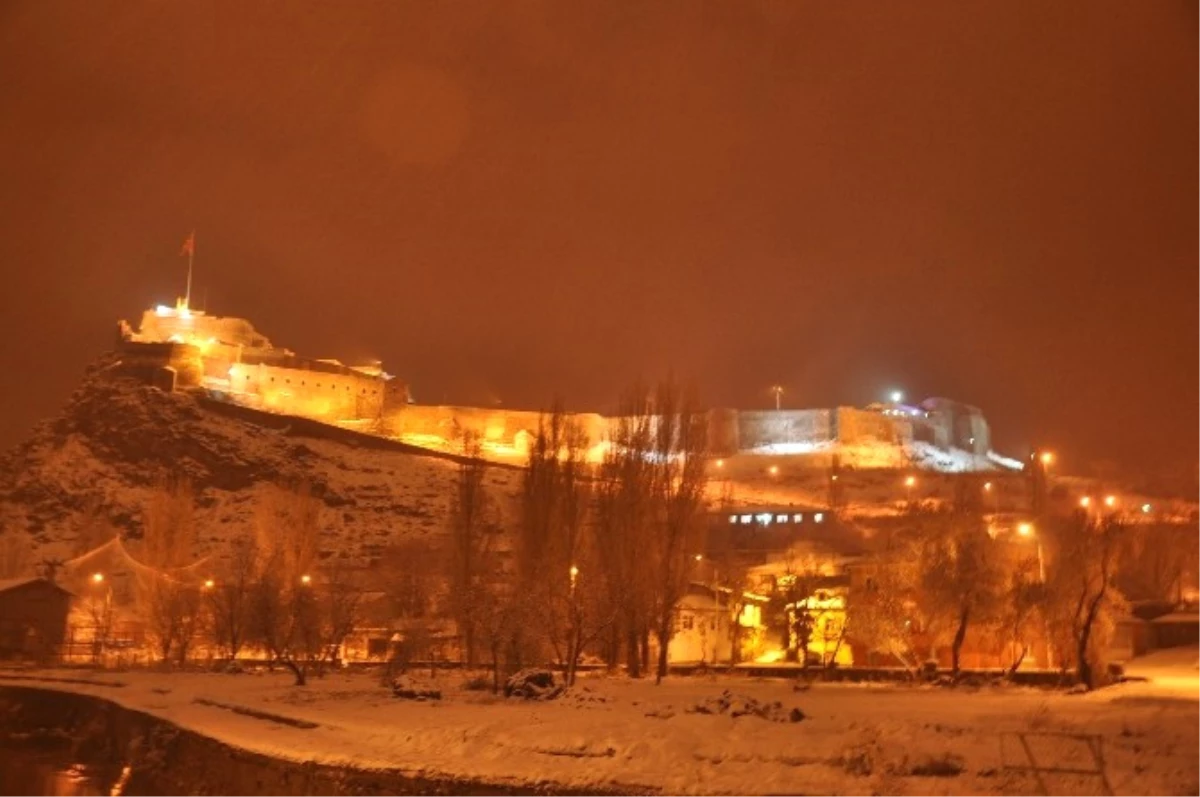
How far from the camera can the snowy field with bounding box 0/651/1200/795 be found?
14914mm

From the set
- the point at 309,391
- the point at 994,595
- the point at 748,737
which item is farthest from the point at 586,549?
the point at 309,391

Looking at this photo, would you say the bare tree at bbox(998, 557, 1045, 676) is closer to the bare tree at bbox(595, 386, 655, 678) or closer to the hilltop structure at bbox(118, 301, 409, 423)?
the bare tree at bbox(595, 386, 655, 678)

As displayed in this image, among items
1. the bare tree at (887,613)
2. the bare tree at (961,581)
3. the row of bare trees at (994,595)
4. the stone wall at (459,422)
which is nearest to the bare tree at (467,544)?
the bare tree at (887,613)

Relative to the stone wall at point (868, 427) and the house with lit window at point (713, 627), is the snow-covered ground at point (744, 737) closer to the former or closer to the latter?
the house with lit window at point (713, 627)

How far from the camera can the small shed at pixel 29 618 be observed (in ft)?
151

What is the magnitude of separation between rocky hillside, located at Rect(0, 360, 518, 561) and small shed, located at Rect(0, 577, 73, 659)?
25296 mm

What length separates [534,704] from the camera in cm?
2445

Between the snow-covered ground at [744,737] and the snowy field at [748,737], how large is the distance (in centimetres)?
4

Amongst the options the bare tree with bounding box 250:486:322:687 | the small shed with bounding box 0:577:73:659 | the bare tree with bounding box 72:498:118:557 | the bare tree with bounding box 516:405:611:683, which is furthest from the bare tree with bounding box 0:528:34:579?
the bare tree with bounding box 516:405:611:683

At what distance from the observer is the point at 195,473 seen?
88125mm

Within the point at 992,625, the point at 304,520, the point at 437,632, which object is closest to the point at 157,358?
the point at 304,520

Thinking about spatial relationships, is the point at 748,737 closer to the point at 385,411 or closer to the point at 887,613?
the point at 887,613

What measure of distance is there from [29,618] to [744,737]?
3954 cm

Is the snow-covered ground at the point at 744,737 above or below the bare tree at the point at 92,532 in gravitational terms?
below
